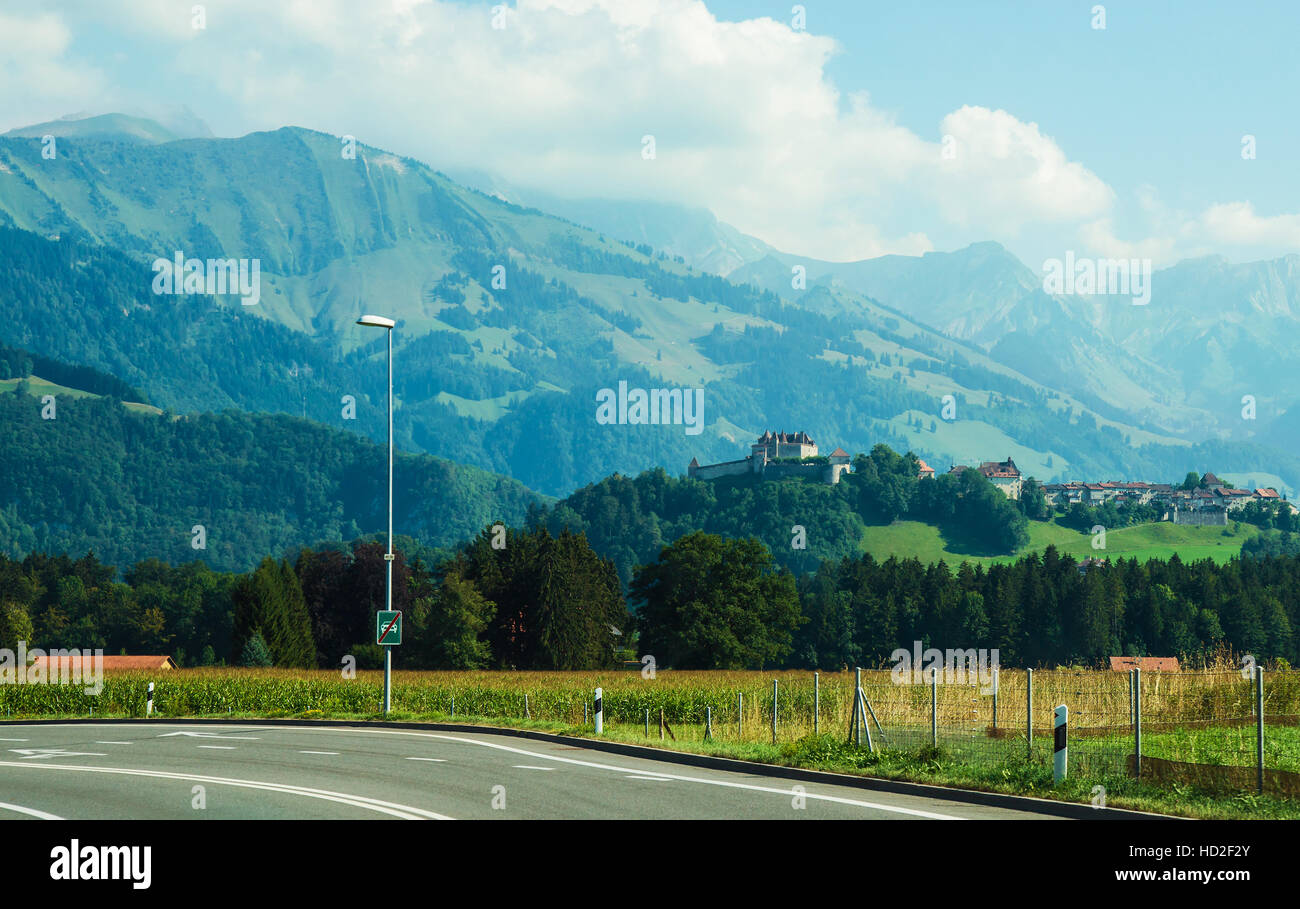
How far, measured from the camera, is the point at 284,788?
17938 mm

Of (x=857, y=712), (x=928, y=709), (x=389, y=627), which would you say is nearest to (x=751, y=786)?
(x=857, y=712)

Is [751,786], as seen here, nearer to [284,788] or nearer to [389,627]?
[284,788]

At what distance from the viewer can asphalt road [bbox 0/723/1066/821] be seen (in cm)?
1548

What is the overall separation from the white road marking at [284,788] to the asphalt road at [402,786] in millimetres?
26

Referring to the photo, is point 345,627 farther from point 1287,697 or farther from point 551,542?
point 1287,697

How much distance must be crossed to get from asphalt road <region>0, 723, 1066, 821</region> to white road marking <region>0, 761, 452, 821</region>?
0.09 ft

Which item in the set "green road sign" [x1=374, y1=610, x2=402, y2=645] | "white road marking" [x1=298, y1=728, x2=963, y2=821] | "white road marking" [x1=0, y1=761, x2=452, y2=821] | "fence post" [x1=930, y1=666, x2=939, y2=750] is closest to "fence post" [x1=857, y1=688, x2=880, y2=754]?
"fence post" [x1=930, y1=666, x2=939, y2=750]

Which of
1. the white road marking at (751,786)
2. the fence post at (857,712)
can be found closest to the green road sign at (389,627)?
the white road marking at (751,786)

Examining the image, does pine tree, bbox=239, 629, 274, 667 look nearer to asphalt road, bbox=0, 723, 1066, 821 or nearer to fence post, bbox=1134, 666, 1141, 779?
asphalt road, bbox=0, 723, 1066, 821

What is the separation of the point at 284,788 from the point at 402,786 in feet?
5.22

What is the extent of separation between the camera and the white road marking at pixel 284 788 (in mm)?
15109
